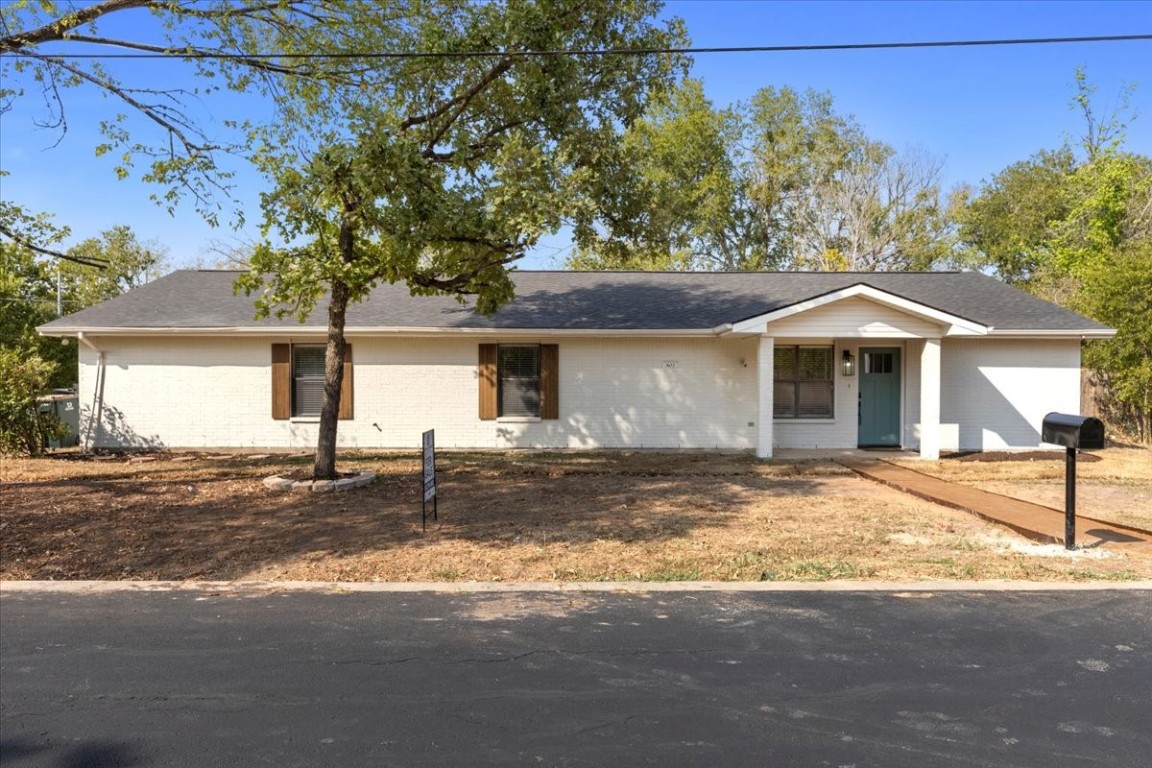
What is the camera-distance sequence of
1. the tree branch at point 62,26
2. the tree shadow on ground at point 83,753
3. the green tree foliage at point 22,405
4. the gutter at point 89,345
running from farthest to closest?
the gutter at point 89,345, the green tree foliage at point 22,405, the tree branch at point 62,26, the tree shadow on ground at point 83,753

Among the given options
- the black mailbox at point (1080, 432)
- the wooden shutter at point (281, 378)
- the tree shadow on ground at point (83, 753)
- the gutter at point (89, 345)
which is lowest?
the tree shadow on ground at point (83, 753)

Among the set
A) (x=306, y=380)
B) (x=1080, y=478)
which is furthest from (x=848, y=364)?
(x=306, y=380)

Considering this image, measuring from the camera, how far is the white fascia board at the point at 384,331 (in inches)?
596

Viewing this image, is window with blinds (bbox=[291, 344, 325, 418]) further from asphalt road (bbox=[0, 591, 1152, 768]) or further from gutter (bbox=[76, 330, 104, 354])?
asphalt road (bbox=[0, 591, 1152, 768])

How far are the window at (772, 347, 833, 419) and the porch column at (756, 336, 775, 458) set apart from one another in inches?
61.8

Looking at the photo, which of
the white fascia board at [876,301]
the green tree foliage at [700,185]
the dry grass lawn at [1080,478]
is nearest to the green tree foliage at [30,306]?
the white fascia board at [876,301]

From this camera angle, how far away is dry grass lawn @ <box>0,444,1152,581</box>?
265 inches

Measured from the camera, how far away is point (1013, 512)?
9.12 metres

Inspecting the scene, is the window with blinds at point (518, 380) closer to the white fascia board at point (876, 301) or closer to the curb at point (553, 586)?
the white fascia board at point (876, 301)

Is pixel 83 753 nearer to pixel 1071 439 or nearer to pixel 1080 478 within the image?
pixel 1071 439

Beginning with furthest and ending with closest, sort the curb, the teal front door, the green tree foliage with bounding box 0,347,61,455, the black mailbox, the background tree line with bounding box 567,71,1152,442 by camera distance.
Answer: the background tree line with bounding box 567,71,1152,442 < the teal front door < the green tree foliage with bounding box 0,347,61,455 < the black mailbox < the curb

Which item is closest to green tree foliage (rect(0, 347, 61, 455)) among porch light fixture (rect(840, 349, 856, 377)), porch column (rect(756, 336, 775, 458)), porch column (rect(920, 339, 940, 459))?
porch column (rect(756, 336, 775, 458))

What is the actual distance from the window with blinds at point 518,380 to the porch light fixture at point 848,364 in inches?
238

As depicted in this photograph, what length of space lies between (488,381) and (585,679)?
11581 mm
